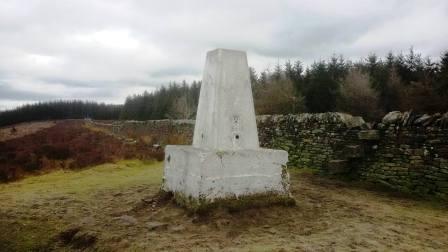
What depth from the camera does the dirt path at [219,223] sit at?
470 cm

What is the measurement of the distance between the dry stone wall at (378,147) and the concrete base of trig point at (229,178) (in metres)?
2.99

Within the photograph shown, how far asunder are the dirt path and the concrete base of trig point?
216 mm

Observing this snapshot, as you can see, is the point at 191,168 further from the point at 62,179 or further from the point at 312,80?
the point at 312,80

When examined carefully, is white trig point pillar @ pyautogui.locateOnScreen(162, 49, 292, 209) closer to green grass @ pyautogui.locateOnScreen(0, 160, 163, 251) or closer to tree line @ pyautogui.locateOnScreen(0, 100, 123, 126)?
green grass @ pyautogui.locateOnScreen(0, 160, 163, 251)

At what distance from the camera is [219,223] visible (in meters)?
5.43

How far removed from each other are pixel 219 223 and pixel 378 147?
196 inches

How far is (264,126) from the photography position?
13.8 m

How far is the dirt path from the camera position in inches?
185

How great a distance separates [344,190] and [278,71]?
38.1 m

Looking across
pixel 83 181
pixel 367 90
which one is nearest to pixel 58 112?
pixel 367 90

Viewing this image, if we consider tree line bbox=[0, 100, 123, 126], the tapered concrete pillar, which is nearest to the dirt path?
the tapered concrete pillar

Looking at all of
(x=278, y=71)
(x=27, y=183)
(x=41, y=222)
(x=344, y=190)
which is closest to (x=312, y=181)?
(x=344, y=190)

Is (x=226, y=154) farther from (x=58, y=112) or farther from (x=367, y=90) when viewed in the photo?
(x=58, y=112)

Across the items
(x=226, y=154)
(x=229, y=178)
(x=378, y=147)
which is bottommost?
(x=229, y=178)
